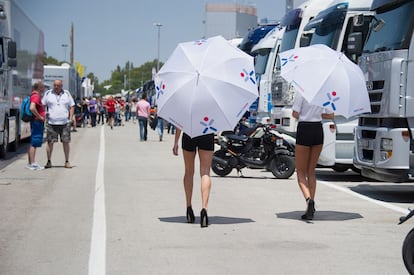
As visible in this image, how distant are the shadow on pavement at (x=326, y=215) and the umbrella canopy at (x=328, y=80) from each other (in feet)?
4.61

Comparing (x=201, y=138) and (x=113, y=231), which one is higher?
(x=201, y=138)

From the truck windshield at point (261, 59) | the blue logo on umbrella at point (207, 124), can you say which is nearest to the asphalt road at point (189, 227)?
the blue logo on umbrella at point (207, 124)

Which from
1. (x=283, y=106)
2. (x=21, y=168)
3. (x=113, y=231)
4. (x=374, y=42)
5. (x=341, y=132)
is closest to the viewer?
(x=113, y=231)

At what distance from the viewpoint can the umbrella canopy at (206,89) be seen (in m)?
8.77

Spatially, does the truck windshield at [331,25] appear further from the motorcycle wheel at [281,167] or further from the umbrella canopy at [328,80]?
the umbrella canopy at [328,80]

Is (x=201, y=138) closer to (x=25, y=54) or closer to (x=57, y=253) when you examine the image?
(x=57, y=253)

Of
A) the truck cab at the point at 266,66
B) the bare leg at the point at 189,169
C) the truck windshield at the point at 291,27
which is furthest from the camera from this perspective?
the truck cab at the point at 266,66

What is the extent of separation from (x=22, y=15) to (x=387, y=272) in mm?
19375

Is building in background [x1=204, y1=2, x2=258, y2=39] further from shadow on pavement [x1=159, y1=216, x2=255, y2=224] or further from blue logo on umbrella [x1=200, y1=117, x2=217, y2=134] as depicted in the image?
blue logo on umbrella [x1=200, y1=117, x2=217, y2=134]

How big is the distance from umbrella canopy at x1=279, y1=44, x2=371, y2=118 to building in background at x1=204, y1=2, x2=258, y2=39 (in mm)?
35206

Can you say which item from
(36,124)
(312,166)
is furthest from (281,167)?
(312,166)

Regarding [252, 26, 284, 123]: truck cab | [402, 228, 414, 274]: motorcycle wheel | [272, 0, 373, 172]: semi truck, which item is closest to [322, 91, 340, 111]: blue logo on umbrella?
[402, 228, 414, 274]: motorcycle wheel

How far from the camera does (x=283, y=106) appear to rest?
18219 millimetres

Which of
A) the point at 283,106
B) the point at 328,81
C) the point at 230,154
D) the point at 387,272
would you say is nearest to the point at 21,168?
the point at 230,154
